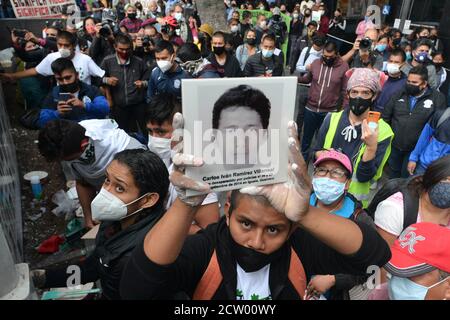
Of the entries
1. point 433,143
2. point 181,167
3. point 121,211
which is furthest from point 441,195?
point 433,143

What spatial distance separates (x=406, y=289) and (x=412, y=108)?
133 inches

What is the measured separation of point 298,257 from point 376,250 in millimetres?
322

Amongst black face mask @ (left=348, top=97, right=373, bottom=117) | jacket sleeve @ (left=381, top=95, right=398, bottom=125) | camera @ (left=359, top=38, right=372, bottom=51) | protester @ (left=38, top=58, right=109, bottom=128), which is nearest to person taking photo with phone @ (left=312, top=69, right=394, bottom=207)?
black face mask @ (left=348, top=97, right=373, bottom=117)

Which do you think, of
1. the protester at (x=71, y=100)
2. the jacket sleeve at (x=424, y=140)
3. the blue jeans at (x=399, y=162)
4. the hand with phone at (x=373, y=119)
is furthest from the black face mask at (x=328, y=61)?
the protester at (x=71, y=100)

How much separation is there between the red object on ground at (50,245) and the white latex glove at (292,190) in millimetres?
3247

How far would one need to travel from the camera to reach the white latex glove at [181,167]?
4.13 feet

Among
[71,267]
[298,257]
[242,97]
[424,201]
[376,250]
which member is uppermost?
[242,97]

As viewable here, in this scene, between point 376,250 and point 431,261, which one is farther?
point 431,261

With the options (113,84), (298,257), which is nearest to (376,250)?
(298,257)

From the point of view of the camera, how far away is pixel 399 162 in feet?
16.4

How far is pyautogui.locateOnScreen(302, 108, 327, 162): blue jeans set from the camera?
5.52 metres

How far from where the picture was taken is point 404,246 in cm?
185

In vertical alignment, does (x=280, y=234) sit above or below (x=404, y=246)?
above

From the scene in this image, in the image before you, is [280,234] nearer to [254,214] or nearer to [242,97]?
[254,214]
